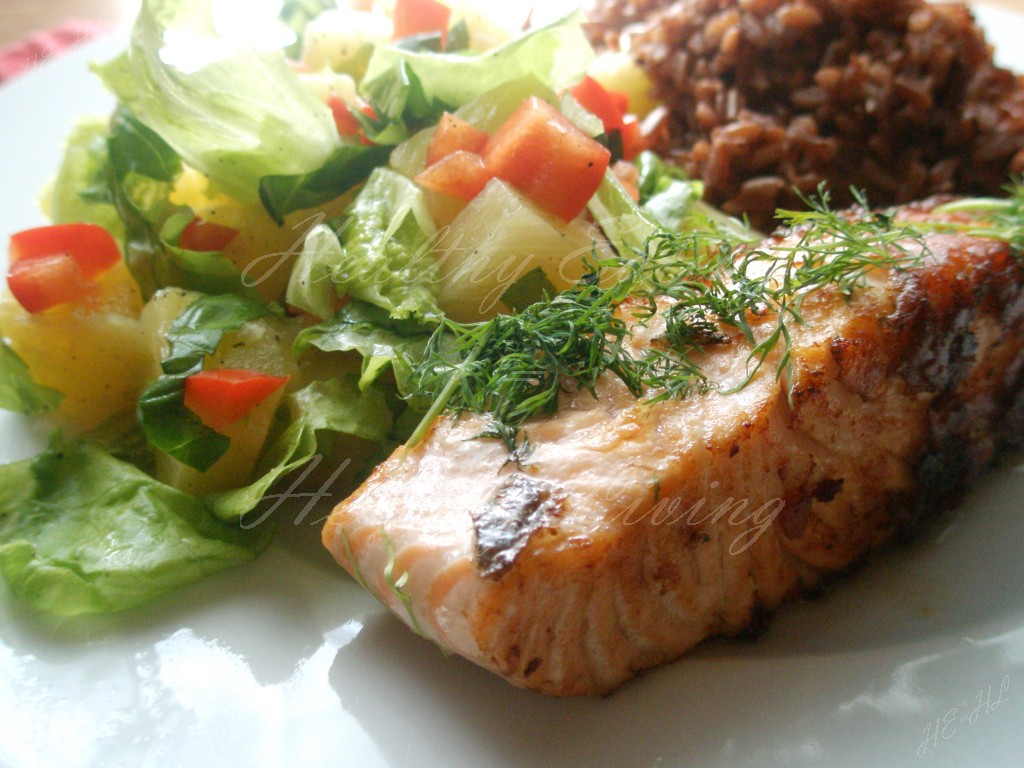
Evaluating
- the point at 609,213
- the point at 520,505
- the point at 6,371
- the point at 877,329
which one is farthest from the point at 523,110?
the point at 6,371

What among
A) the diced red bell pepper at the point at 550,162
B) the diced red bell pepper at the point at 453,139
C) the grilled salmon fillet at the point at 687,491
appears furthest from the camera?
the diced red bell pepper at the point at 453,139

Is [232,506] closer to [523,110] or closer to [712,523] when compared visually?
[712,523]

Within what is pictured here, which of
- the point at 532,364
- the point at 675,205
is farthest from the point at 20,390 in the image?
the point at 675,205

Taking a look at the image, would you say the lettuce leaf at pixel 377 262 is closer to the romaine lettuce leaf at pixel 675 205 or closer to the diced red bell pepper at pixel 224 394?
the diced red bell pepper at pixel 224 394

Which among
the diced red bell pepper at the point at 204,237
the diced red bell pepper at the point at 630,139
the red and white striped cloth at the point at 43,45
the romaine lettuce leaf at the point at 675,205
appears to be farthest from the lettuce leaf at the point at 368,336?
the red and white striped cloth at the point at 43,45

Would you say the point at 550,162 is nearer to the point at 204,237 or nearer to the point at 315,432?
the point at 315,432

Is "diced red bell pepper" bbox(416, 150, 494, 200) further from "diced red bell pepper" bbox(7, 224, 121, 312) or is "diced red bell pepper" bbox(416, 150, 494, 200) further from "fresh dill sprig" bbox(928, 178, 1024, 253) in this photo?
"fresh dill sprig" bbox(928, 178, 1024, 253)
